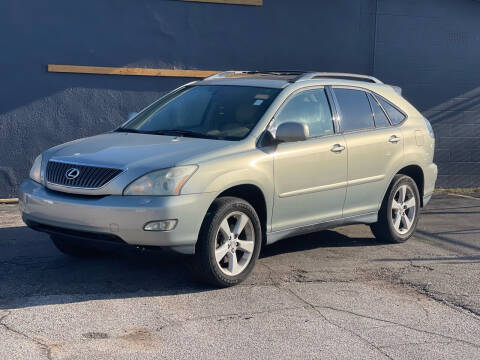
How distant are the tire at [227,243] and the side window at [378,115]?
87.6 inches

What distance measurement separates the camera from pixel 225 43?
442 inches

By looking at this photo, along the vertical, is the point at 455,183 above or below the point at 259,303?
below

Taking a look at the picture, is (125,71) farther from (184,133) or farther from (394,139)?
(394,139)

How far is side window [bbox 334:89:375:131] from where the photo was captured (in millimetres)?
7547

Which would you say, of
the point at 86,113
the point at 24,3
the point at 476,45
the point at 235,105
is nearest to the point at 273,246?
the point at 235,105

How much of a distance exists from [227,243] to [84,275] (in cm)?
128

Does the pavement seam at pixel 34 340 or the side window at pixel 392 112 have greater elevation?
the side window at pixel 392 112

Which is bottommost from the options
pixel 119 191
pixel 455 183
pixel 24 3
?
pixel 455 183

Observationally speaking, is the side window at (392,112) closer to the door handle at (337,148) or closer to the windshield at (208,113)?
the door handle at (337,148)

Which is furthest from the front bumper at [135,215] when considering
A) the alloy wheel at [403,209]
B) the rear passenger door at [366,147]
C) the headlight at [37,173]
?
the alloy wheel at [403,209]

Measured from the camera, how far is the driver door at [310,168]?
21.9 ft

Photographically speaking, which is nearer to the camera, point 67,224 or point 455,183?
point 67,224

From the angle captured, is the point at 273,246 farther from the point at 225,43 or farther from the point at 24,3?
the point at 24,3

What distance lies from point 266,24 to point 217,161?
18.9 feet
